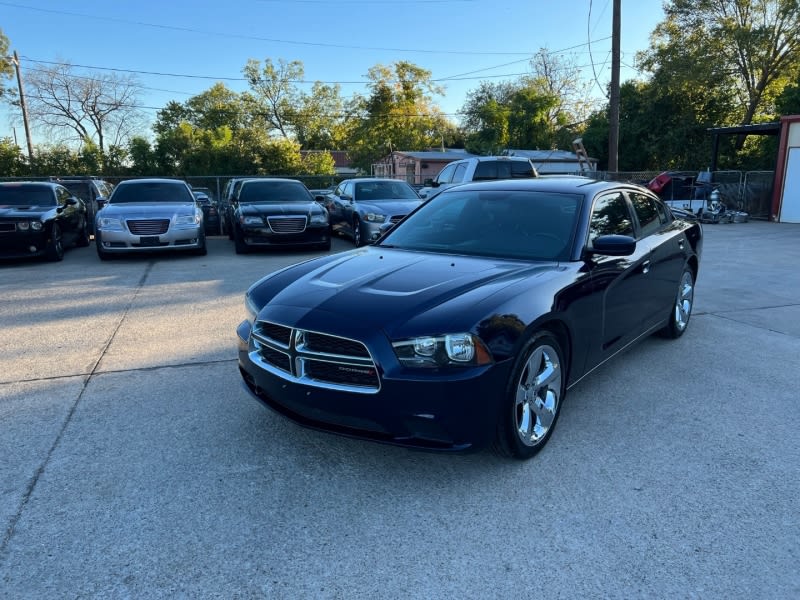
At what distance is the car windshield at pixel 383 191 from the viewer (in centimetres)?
1299

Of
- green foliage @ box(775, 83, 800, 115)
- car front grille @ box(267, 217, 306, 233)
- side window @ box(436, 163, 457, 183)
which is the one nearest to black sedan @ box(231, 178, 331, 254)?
car front grille @ box(267, 217, 306, 233)

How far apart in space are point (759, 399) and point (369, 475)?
2.97 metres

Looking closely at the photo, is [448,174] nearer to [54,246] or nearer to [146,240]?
[146,240]

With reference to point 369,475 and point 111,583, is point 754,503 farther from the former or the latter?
point 111,583

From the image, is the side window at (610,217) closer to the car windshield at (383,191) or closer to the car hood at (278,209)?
the car hood at (278,209)

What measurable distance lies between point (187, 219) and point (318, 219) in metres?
2.48

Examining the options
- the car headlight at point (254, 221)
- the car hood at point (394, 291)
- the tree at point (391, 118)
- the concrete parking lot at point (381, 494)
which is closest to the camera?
the concrete parking lot at point (381, 494)

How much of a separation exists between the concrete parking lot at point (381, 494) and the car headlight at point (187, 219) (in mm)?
5866

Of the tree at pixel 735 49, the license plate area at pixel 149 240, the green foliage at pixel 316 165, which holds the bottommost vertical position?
the license plate area at pixel 149 240

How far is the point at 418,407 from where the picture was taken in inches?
108

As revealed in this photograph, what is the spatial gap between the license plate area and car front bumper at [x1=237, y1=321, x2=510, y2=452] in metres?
8.47

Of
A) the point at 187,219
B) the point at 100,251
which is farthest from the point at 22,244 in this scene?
the point at 187,219

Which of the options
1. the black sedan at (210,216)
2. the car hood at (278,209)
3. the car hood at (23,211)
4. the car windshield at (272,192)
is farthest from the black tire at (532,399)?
the black sedan at (210,216)

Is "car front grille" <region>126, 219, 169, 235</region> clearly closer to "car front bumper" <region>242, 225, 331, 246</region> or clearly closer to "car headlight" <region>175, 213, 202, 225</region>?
"car headlight" <region>175, 213, 202, 225</region>
